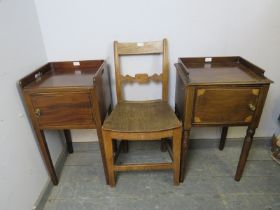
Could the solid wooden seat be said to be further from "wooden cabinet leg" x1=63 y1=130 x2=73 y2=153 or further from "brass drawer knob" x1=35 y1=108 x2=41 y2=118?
"wooden cabinet leg" x1=63 y1=130 x2=73 y2=153

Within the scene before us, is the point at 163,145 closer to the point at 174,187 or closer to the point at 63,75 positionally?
the point at 174,187

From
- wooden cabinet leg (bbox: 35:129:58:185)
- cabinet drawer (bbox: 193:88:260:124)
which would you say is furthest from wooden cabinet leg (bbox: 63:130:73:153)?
cabinet drawer (bbox: 193:88:260:124)

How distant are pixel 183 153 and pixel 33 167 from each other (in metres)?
0.97

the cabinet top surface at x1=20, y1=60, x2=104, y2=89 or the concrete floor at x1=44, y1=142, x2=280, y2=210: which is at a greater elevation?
the cabinet top surface at x1=20, y1=60, x2=104, y2=89

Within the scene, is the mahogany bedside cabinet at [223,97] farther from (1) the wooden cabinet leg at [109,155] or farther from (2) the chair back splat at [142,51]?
(1) the wooden cabinet leg at [109,155]

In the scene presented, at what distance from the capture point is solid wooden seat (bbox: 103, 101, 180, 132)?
49.1 inches

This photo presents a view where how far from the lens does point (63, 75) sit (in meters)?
1.43

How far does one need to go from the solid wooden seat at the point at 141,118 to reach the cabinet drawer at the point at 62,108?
0.52 feet

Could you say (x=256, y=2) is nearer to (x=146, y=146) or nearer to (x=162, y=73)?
(x=162, y=73)

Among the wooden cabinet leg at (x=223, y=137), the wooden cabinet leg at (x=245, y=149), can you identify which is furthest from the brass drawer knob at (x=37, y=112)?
the wooden cabinet leg at (x=223, y=137)

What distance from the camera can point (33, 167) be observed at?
131 cm

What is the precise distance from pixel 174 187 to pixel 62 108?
95cm

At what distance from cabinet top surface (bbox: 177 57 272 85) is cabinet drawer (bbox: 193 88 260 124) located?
60mm

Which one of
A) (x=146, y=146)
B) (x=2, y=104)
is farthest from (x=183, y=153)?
(x=2, y=104)
